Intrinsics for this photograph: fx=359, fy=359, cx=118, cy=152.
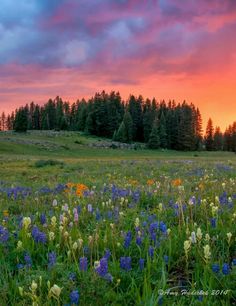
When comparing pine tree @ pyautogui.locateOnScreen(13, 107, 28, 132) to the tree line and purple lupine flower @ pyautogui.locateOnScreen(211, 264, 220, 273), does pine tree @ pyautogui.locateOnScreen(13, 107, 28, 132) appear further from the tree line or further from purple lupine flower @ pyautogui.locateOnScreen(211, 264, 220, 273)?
purple lupine flower @ pyautogui.locateOnScreen(211, 264, 220, 273)

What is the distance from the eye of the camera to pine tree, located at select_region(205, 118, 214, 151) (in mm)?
142625

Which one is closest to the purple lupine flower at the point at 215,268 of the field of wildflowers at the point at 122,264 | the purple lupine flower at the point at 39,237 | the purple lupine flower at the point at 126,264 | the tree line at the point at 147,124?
the field of wildflowers at the point at 122,264

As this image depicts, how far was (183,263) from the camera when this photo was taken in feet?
12.0

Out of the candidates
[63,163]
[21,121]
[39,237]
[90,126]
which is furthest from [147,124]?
[39,237]

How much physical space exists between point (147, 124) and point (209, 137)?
100 feet

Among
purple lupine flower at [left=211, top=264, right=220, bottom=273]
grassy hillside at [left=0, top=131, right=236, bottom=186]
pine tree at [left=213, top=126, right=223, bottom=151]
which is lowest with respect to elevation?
grassy hillside at [left=0, top=131, right=236, bottom=186]

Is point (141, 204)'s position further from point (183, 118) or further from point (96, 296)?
point (183, 118)

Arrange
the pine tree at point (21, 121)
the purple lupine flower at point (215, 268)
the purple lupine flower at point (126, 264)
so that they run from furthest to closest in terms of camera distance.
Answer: the pine tree at point (21, 121)
the purple lupine flower at point (126, 264)
the purple lupine flower at point (215, 268)

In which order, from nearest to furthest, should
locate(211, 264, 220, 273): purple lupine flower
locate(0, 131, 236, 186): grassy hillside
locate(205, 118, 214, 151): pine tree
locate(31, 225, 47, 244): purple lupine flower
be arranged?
locate(211, 264, 220, 273): purple lupine flower
locate(31, 225, 47, 244): purple lupine flower
locate(0, 131, 236, 186): grassy hillside
locate(205, 118, 214, 151): pine tree

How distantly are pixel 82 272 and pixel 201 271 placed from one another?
1.08m

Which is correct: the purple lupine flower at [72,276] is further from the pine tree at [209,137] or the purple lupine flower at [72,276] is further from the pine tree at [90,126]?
the pine tree at [209,137]

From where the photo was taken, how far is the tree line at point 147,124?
4589 inches

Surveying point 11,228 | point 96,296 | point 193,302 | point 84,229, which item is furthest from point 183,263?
point 11,228

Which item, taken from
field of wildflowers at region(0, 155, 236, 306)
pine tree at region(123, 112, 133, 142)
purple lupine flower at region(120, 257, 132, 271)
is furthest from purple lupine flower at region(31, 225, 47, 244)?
pine tree at region(123, 112, 133, 142)
